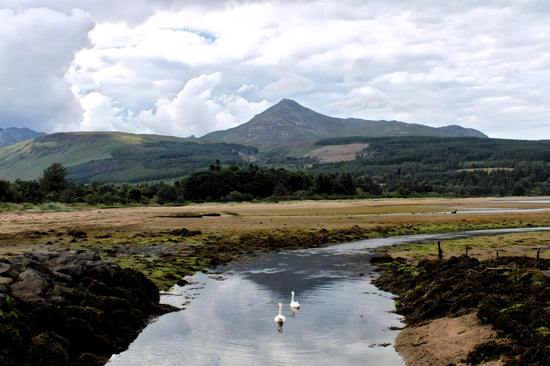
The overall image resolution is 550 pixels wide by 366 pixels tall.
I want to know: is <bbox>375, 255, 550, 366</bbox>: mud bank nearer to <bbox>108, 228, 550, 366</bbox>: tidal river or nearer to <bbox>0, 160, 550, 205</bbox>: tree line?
<bbox>108, 228, 550, 366</bbox>: tidal river

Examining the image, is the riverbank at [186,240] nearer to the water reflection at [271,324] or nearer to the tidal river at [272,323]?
the tidal river at [272,323]

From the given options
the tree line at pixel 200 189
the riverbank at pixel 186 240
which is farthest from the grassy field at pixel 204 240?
the tree line at pixel 200 189

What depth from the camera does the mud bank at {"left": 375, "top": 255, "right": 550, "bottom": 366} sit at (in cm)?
1139

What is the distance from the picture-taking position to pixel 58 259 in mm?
19031

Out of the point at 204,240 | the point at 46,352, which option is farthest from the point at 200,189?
the point at 46,352

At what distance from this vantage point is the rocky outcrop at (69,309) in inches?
460

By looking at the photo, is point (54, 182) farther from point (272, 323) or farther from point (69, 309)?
point (272, 323)

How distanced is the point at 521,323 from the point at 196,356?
912 cm

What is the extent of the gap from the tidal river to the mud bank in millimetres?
783

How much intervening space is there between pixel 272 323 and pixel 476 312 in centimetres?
686

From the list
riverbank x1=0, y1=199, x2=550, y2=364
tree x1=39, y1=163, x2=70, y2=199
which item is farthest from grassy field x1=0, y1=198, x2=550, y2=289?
tree x1=39, y1=163, x2=70, y2=199

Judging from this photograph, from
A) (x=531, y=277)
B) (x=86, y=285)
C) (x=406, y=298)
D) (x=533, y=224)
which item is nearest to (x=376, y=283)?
(x=406, y=298)

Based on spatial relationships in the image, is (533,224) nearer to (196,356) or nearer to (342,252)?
(342,252)

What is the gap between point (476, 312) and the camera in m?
14.5
